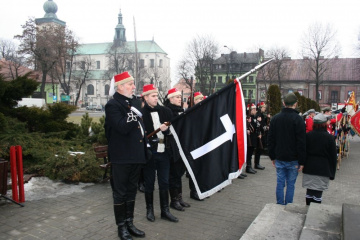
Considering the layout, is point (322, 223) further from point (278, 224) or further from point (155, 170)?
point (155, 170)

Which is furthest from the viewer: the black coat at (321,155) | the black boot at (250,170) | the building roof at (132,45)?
the building roof at (132,45)

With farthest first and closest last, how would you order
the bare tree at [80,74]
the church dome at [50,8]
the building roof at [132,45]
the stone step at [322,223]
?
the building roof at [132,45]
the church dome at [50,8]
the bare tree at [80,74]
the stone step at [322,223]

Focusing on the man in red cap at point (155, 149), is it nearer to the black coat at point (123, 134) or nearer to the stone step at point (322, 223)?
the black coat at point (123, 134)

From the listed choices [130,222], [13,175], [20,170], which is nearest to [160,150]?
[130,222]

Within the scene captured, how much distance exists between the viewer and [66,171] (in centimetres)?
697

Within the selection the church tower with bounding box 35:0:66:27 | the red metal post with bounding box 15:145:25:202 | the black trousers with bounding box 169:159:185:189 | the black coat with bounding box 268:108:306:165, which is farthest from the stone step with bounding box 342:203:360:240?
the church tower with bounding box 35:0:66:27

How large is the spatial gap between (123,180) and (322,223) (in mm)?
2534

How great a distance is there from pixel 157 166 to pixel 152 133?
0.64 meters

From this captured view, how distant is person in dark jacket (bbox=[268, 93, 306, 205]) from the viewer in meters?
4.85

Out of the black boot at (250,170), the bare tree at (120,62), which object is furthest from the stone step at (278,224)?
the bare tree at (120,62)

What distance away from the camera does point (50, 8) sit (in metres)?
92.6

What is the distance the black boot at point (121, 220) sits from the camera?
414 centimetres

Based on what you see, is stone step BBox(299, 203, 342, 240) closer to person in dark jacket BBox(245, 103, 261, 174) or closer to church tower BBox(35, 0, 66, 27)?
person in dark jacket BBox(245, 103, 261, 174)

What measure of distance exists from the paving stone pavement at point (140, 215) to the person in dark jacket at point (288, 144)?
2.82ft
